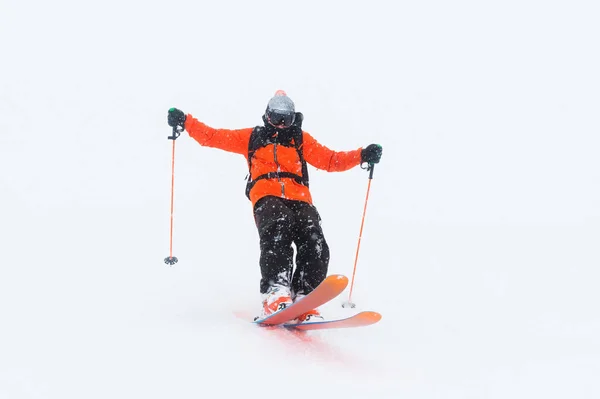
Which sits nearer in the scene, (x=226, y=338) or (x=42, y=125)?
(x=226, y=338)

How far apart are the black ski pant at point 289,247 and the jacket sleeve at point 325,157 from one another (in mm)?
715

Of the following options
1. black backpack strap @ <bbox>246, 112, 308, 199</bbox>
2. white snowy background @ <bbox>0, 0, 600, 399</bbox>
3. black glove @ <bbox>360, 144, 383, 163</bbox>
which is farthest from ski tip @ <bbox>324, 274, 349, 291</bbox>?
black glove @ <bbox>360, 144, 383, 163</bbox>

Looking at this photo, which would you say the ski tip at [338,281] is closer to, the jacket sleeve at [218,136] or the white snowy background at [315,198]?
the white snowy background at [315,198]

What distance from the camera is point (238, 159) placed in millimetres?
9703

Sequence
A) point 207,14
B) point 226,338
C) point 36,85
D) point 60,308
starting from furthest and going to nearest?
point 207,14 → point 36,85 → point 60,308 → point 226,338

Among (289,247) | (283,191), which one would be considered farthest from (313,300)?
(283,191)

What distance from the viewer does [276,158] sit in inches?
177

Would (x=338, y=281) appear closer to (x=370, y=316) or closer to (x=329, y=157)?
(x=370, y=316)

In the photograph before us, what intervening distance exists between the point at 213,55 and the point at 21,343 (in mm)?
13639

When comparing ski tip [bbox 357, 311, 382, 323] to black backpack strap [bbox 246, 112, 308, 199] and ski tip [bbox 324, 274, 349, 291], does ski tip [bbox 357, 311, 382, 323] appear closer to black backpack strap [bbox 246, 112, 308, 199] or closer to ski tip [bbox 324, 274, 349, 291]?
ski tip [bbox 324, 274, 349, 291]

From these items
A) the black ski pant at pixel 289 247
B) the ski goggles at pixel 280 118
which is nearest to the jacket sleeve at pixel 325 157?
the ski goggles at pixel 280 118

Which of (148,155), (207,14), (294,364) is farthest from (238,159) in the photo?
(207,14)

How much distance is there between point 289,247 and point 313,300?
63 centimetres

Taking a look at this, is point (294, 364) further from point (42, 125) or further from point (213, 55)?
point (213, 55)
